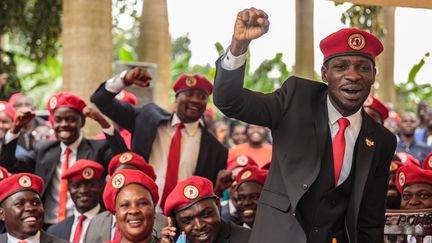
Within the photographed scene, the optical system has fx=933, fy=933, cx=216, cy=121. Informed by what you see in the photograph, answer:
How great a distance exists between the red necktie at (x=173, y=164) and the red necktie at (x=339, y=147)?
3.49 m

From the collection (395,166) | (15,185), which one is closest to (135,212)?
(15,185)

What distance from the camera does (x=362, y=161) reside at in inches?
192

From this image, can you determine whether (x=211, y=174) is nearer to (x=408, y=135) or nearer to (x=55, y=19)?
(x=408, y=135)

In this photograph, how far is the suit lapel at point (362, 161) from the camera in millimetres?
4855

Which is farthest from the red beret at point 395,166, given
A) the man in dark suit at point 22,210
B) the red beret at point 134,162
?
the man in dark suit at point 22,210

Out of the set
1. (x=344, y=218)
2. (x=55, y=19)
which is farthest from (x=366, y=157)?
(x=55, y=19)

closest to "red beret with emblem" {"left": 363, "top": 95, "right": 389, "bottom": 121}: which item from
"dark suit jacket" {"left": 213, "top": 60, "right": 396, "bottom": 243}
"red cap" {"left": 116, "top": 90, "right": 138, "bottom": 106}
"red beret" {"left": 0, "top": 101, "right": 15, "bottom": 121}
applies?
"red cap" {"left": 116, "top": 90, "right": 138, "bottom": 106}

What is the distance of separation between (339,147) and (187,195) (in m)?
2.09

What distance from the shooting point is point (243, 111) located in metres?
4.59

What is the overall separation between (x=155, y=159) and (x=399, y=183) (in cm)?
224

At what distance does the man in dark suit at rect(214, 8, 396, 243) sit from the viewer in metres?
4.76

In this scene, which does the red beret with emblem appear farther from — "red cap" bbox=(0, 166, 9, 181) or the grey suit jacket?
"red cap" bbox=(0, 166, 9, 181)

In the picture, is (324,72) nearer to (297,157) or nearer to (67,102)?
(297,157)

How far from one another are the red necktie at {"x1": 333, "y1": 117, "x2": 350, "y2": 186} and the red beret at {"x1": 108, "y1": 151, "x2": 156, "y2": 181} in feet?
9.75
